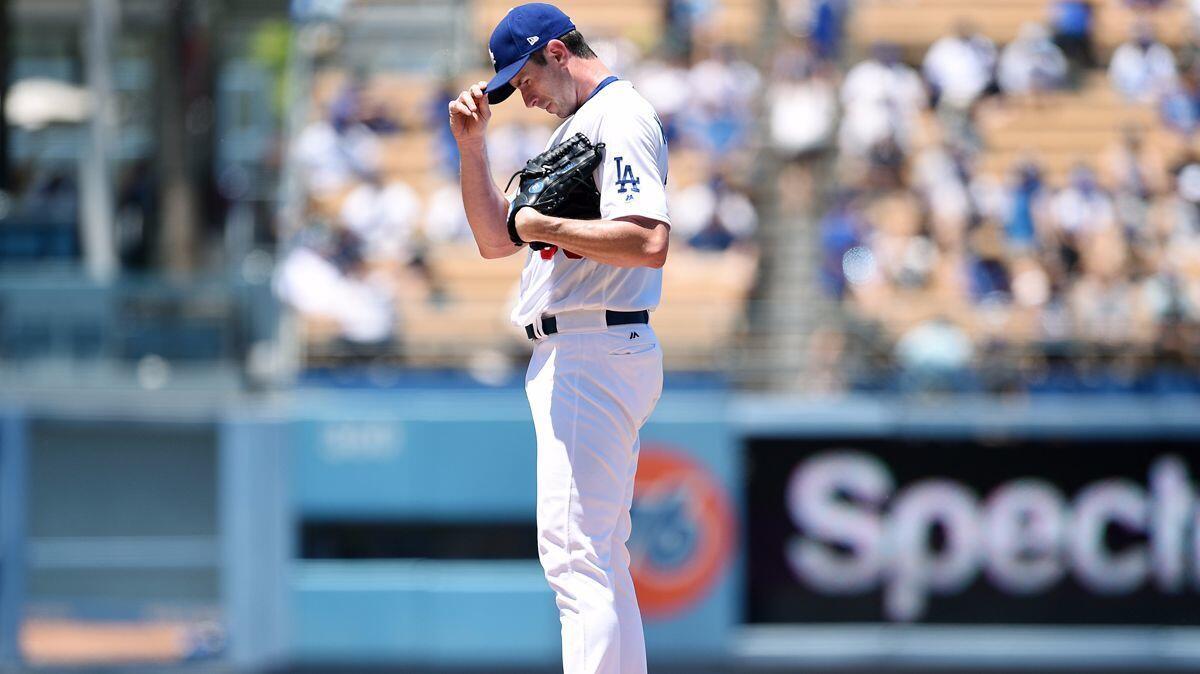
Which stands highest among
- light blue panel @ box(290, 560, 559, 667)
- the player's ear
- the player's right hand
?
the player's ear

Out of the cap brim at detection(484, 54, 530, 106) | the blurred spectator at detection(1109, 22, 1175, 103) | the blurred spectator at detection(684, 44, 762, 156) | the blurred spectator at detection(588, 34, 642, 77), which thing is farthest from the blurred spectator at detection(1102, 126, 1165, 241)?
the cap brim at detection(484, 54, 530, 106)

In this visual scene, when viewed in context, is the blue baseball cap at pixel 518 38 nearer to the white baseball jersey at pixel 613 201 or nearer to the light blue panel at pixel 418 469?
the white baseball jersey at pixel 613 201

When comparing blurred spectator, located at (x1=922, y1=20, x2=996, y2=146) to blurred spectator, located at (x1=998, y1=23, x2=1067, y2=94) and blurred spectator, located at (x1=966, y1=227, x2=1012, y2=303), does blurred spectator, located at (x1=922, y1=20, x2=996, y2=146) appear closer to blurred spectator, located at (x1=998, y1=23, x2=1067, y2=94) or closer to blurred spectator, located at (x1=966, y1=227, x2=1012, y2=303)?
blurred spectator, located at (x1=998, y1=23, x2=1067, y2=94)

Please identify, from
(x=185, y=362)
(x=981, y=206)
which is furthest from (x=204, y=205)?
(x=981, y=206)

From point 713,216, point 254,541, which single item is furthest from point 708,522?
→ point 254,541

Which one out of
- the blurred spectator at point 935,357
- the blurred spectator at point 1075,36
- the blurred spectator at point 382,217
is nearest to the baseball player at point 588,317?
the blurred spectator at point 935,357

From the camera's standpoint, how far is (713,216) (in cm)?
1073

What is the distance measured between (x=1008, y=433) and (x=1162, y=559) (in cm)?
120

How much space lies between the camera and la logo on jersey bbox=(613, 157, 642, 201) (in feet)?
11.8

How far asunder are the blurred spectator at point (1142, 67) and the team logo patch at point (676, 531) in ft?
15.4

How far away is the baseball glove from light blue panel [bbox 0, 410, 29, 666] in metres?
6.56

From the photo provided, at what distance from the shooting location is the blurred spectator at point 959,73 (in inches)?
451

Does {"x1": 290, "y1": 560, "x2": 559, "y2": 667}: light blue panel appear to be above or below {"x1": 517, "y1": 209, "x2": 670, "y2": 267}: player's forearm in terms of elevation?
below

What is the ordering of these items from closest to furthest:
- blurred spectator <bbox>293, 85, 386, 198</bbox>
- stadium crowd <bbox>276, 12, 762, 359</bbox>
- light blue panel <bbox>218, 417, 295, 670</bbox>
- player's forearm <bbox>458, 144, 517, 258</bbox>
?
player's forearm <bbox>458, 144, 517, 258</bbox> < light blue panel <bbox>218, 417, 295, 670</bbox> < stadium crowd <bbox>276, 12, 762, 359</bbox> < blurred spectator <bbox>293, 85, 386, 198</bbox>
